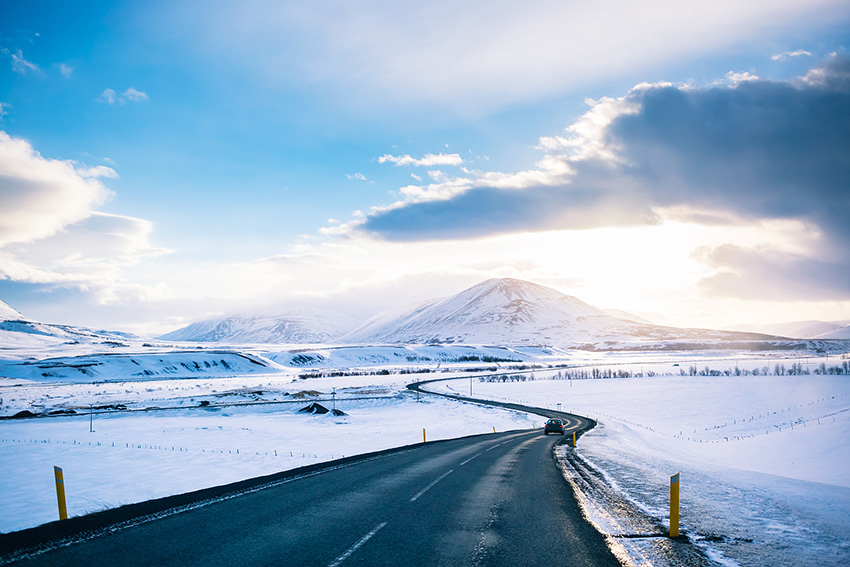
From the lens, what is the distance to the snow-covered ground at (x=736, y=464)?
10094 millimetres

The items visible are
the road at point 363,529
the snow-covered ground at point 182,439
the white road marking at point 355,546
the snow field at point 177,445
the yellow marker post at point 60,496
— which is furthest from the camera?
the snow-covered ground at point 182,439

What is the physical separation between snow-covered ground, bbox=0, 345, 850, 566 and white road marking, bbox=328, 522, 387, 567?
482 centimetres

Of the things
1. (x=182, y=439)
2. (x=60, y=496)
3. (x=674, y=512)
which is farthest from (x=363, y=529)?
(x=182, y=439)

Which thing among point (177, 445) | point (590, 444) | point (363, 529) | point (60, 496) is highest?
point (60, 496)

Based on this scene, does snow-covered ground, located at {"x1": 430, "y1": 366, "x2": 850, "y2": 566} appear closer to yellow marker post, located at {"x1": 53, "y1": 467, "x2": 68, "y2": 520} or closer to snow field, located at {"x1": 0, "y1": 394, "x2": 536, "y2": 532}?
yellow marker post, located at {"x1": 53, "y1": 467, "x2": 68, "y2": 520}

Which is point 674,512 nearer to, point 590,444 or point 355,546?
point 355,546

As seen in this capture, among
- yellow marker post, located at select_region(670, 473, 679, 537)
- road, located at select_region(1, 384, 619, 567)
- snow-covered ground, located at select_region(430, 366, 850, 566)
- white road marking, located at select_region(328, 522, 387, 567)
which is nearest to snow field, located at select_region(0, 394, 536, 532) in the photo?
road, located at select_region(1, 384, 619, 567)

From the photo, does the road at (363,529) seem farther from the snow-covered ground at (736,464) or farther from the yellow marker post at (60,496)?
the yellow marker post at (60,496)

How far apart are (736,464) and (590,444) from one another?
8.84 m

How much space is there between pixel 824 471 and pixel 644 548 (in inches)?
922

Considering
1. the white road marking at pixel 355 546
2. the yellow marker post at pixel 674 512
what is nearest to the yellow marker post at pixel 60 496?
the white road marking at pixel 355 546

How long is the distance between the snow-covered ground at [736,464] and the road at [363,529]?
144 centimetres

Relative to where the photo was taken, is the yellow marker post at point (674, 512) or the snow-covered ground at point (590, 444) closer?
the yellow marker post at point (674, 512)

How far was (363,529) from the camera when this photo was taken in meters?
10.2
